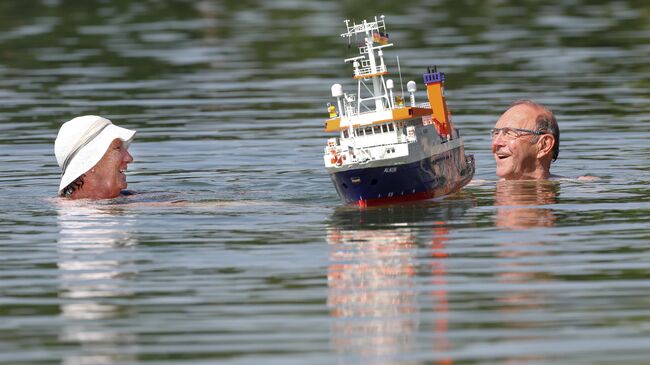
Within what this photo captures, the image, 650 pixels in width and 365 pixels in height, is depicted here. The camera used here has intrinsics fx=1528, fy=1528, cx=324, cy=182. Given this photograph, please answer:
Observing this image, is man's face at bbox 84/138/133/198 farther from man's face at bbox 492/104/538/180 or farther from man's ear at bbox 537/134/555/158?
man's ear at bbox 537/134/555/158

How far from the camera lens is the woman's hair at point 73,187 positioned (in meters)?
17.0

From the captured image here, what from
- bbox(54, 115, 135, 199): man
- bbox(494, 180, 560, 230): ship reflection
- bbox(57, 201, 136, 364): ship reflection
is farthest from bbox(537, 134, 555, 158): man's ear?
bbox(57, 201, 136, 364): ship reflection

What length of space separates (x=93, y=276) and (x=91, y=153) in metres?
4.33

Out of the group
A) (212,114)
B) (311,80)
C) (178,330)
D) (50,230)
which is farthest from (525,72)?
(178,330)

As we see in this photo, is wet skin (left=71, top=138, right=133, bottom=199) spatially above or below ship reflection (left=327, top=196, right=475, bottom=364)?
above

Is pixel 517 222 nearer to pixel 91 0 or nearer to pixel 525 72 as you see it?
pixel 525 72

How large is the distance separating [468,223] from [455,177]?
A: 5.98ft

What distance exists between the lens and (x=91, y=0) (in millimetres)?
53469

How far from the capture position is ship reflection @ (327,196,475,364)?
32.9 ft

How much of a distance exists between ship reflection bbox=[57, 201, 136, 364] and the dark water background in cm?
3

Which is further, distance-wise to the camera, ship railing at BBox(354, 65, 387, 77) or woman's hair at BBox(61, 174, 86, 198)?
woman's hair at BBox(61, 174, 86, 198)

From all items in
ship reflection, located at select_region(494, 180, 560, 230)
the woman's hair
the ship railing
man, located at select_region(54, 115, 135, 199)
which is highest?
the ship railing

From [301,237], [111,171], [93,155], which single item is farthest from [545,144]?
[93,155]

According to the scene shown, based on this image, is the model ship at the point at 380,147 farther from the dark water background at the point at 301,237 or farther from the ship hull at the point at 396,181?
the dark water background at the point at 301,237
